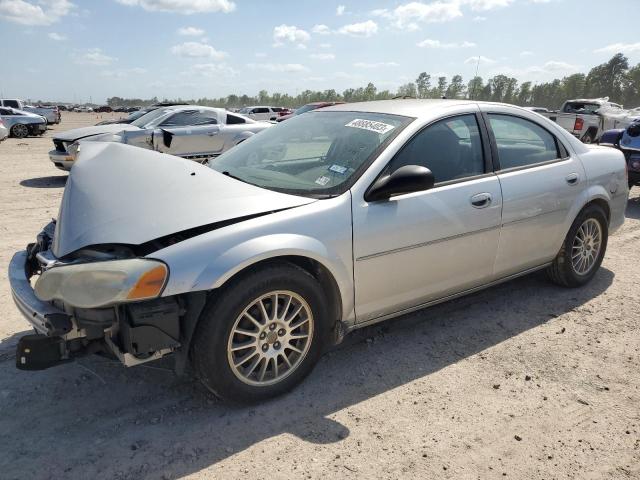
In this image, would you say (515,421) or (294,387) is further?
(294,387)

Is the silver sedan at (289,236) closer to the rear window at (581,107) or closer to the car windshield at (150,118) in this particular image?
the car windshield at (150,118)

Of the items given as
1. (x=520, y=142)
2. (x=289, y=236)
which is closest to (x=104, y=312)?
(x=289, y=236)

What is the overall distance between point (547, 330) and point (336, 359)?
169cm

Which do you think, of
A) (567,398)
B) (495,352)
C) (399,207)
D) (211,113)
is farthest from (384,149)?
(211,113)

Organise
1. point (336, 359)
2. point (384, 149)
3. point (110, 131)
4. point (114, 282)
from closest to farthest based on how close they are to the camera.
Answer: point (114, 282) < point (384, 149) < point (336, 359) < point (110, 131)

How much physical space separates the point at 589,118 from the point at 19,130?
2252 cm

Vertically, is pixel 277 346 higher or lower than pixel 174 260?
lower

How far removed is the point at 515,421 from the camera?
2.72 m

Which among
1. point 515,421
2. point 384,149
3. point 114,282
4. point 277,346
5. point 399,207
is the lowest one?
point 515,421

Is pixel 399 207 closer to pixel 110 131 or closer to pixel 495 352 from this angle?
pixel 495 352

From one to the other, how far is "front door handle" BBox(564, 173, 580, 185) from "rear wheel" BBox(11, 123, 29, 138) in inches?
933

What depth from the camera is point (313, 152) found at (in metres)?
3.63

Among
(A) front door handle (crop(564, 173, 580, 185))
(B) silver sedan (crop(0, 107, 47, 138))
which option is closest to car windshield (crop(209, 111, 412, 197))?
(A) front door handle (crop(564, 173, 580, 185))

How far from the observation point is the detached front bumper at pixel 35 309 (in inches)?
93.2
